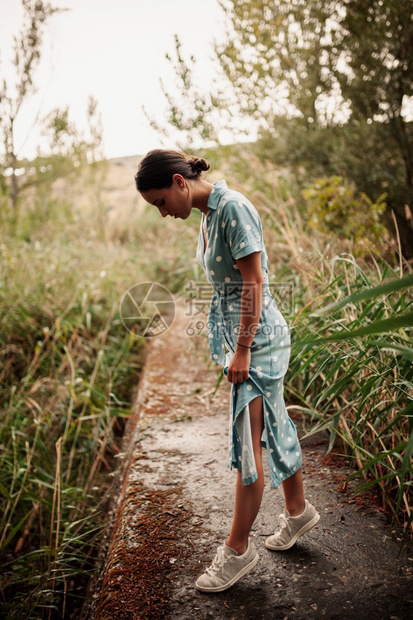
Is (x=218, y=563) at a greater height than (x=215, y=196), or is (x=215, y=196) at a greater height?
(x=215, y=196)

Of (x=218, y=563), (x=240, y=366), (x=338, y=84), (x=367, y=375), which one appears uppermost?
(x=338, y=84)

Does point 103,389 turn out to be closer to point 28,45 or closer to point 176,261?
point 176,261

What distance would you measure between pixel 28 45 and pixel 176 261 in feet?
13.8

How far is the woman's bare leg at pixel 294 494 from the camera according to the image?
1.70 m

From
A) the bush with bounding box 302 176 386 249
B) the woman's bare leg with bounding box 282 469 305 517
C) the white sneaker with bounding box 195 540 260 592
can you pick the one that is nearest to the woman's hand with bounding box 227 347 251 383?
the woman's bare leg with bounding box 282 469 305 517

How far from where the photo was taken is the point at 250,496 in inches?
60.2

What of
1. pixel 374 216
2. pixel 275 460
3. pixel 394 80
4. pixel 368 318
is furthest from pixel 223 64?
pixel 275 460

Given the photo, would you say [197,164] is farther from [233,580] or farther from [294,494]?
[233,580]

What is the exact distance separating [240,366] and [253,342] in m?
0.10

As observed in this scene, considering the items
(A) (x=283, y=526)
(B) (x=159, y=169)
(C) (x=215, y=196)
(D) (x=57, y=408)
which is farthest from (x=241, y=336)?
(D) (x=57, y=408)

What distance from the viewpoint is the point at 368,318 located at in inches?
85.6

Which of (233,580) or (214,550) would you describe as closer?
(233,580)

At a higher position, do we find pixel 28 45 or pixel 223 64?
pixel 28 45

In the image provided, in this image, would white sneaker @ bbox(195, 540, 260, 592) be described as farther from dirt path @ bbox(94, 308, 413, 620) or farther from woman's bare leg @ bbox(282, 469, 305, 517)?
woman's bare leg @ bbox(282, 469, 305, 517)
